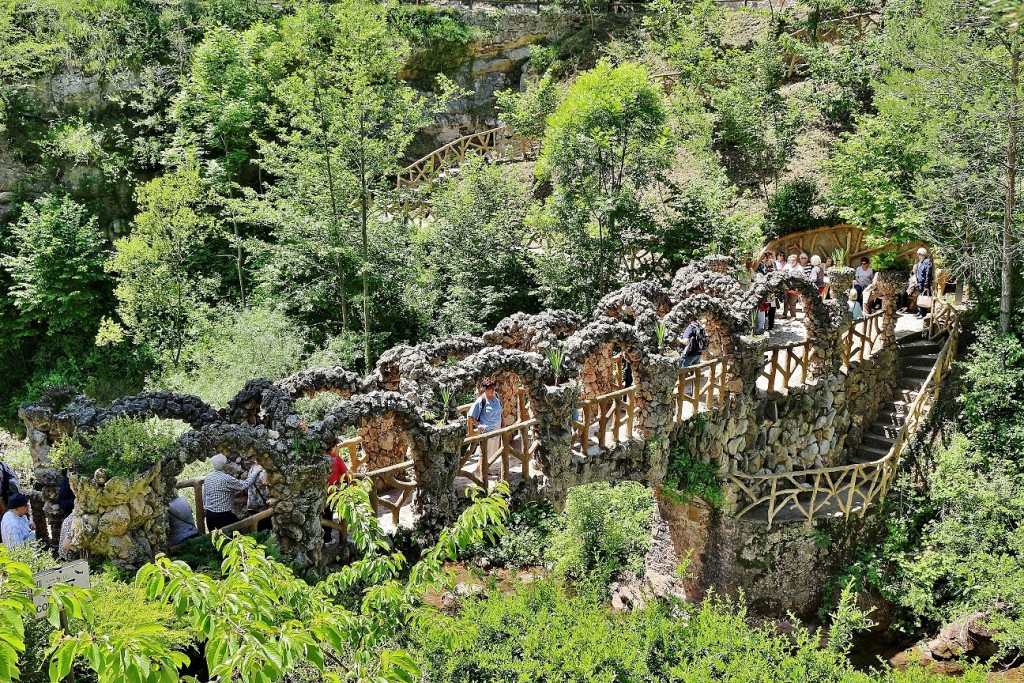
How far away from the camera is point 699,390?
15320 millimetres

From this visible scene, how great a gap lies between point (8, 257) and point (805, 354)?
19673mm

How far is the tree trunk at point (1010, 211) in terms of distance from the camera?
15922 millimetres

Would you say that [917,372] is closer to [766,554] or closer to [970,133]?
[970,133]

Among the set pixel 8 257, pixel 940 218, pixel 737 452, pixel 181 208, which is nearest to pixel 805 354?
pixel 737 452

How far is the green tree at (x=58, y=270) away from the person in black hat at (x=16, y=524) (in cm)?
1436

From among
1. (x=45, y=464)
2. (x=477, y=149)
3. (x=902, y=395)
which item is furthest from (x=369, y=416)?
(x=477, y=149)

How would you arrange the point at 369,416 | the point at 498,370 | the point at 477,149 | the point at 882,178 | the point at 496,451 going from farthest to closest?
the point at 477,149 → the point at 882,178 → the point at 496,451 → the point at 498,370 → the point at 369,416

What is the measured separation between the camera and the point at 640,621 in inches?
412

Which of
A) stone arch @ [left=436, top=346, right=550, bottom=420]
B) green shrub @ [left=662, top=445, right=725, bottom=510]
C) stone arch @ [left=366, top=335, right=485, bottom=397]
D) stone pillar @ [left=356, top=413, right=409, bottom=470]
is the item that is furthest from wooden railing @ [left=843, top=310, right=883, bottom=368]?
stone pillar @ [left=356, top=413, right=409, bottom=470]

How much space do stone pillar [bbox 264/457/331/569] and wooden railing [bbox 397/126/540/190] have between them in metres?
18.5

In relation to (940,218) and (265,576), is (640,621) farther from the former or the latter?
(940,218)

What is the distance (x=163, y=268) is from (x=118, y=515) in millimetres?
11958

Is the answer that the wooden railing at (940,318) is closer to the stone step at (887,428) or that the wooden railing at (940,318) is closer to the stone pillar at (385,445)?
the stone step at (887,428)

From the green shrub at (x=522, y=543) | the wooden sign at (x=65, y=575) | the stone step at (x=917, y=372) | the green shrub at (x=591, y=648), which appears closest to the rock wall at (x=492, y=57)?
the stone step at (x=917, y=372)
